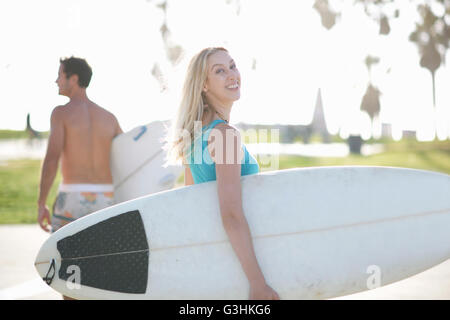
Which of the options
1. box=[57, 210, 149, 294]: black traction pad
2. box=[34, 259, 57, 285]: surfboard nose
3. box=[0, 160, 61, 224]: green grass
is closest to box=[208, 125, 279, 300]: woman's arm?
box=[57, 210, 149, 294]: black traction pad

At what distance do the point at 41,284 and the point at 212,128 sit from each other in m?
2.96

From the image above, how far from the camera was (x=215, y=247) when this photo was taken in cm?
246

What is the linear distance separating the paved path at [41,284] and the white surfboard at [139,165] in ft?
3.16

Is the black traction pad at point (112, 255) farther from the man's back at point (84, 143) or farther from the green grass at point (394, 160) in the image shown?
the green grass at point (394, 160)

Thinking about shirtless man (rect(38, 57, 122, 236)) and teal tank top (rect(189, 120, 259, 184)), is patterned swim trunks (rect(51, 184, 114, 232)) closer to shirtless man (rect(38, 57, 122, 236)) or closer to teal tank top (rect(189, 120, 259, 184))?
shirtless man (rect(38, 57, 122, 236))

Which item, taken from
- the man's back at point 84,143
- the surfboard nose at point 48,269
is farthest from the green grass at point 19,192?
the surfboard nose at point 48,269

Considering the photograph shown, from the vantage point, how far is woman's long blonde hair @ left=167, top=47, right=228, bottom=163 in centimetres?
223

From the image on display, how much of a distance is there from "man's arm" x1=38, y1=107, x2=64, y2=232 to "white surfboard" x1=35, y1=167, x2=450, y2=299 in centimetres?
68

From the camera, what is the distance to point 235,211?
1999mm

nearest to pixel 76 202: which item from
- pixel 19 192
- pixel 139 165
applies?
pixel 139 165
